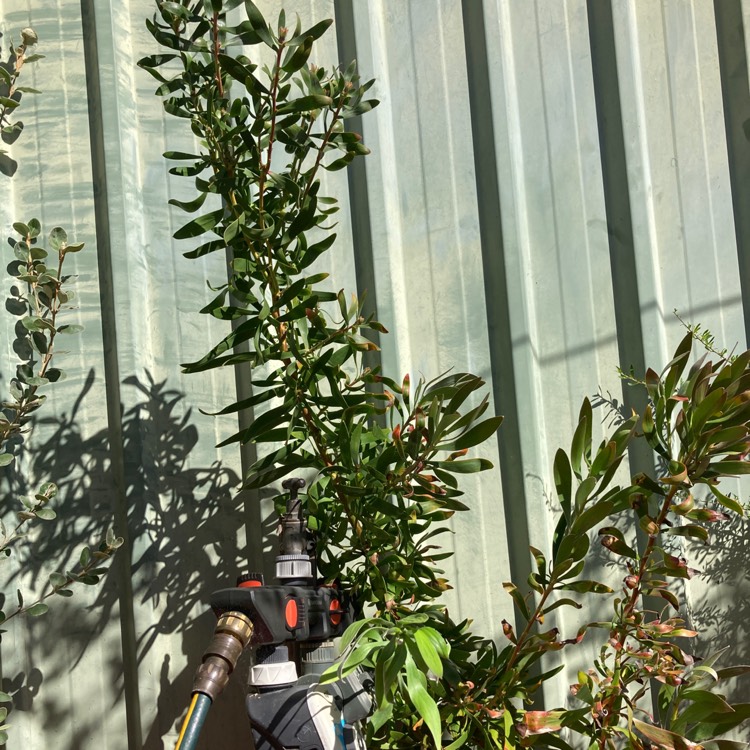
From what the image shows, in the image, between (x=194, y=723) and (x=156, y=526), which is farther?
(x=156, y=526)

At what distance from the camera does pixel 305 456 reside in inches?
53.4

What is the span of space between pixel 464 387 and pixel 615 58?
2.70 ft

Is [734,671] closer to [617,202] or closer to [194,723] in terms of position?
[194,723]

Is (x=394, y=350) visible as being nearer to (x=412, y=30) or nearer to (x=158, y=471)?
(x=158, y=471)

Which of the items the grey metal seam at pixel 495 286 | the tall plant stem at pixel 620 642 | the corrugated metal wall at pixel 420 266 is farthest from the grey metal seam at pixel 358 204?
the tall plant stem at pixel 620 642

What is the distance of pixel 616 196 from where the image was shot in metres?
1.70

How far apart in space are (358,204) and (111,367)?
513 millimetres

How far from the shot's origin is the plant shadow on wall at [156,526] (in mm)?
1562

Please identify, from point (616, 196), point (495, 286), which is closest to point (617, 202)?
point (616, 196)

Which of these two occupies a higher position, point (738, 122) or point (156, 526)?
point (738, 122)

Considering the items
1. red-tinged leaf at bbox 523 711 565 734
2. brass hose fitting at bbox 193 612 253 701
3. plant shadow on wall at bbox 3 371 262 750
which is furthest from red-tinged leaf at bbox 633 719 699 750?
plant shadow on wall at bbox 3 371 262 750

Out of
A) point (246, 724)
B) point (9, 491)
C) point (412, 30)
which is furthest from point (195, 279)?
point (246, 724)

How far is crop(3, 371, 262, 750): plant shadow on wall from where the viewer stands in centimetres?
156

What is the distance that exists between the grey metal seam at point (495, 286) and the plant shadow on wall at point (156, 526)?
0.46 meters
